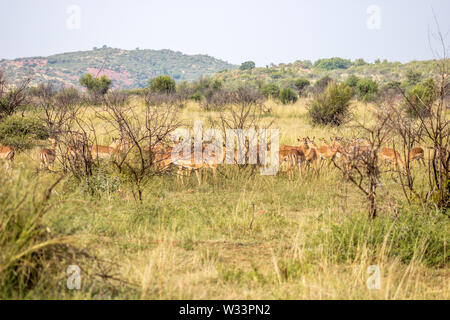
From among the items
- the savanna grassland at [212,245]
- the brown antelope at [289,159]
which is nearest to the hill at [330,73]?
the brown antelope at [289,159]

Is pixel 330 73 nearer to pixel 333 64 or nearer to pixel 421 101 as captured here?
pixel 333 64

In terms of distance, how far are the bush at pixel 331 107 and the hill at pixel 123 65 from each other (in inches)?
3030

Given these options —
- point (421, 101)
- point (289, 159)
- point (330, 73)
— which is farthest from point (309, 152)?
point (330, 73)

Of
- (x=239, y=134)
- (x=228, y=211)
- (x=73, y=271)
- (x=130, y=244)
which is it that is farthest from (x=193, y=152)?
(x=73, y=271)

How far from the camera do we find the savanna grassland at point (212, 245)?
3.62m

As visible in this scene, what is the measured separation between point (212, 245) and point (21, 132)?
9168 millimetres

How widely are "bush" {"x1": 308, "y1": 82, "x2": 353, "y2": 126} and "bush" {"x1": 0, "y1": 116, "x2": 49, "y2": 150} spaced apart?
33.6 feet

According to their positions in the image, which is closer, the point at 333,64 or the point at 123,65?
the point at 333,64

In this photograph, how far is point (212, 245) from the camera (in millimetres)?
5293

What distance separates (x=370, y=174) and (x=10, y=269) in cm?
389

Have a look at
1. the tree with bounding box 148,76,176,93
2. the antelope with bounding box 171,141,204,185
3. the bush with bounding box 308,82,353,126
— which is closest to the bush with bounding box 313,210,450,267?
the antelope with bounding box 171,141,204,185

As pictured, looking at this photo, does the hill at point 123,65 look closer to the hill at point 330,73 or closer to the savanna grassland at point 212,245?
the hill at point 330,73

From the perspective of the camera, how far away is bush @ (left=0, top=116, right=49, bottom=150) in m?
11.9

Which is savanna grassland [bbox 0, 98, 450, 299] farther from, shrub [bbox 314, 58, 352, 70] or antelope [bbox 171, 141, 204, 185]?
shrub [bbox 314, 58, 352, 70]
